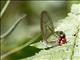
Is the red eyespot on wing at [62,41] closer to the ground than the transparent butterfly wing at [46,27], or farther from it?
closer to the ground

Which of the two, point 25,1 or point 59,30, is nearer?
point 59,30

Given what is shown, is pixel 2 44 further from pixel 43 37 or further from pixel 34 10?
pixel 34 10

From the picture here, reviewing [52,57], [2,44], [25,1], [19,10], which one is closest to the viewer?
[52,57]

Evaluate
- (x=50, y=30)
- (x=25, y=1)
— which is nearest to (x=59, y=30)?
(x=50, y=30)

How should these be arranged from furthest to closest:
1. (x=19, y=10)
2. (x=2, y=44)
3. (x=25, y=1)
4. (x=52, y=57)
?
(x=19, y=10), (x=25, y=1), (x=2, y=44), (x=52, y=57)

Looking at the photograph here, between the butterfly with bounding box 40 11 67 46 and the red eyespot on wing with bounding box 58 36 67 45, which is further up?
the butterfly with bounding box 40 11 67 46

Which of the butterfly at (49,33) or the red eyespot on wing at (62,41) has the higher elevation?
the butterfly at (49,33)

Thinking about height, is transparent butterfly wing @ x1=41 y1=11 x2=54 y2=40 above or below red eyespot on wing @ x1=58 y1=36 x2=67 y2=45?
above

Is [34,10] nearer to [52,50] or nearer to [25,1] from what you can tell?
[25,1]

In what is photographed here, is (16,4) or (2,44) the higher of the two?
(16,4)
